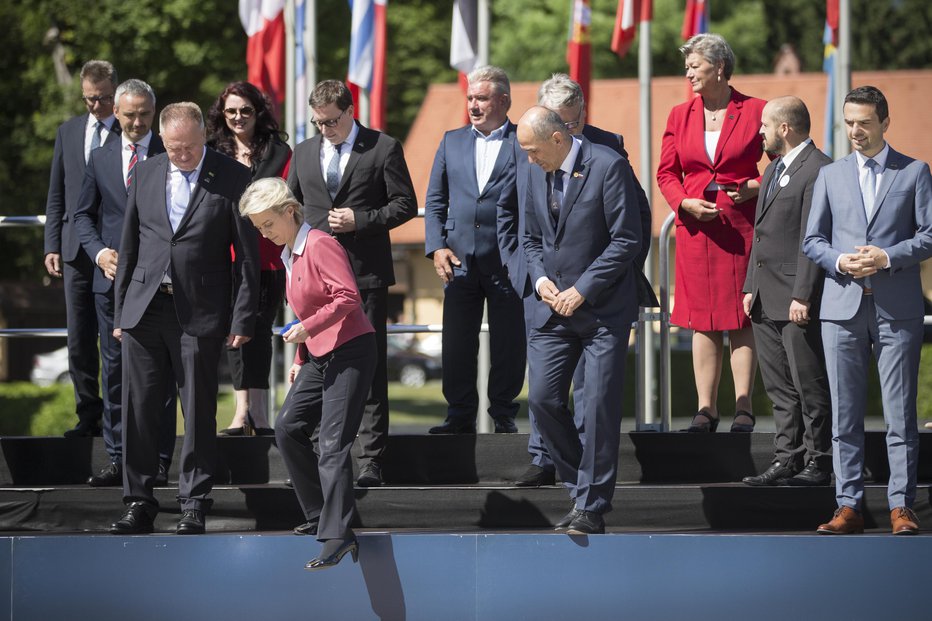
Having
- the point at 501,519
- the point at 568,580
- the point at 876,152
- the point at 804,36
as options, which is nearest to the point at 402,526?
the point at 501,519

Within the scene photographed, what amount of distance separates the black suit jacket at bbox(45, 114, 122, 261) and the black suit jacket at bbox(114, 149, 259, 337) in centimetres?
78

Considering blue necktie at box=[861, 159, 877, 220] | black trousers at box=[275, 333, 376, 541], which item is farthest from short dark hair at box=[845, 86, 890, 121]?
black trousers at box=[275, 333, 376, 541]

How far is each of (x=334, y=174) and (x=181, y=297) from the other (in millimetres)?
1066

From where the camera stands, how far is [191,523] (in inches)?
257

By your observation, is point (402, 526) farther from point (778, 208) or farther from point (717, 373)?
point (778, 208)

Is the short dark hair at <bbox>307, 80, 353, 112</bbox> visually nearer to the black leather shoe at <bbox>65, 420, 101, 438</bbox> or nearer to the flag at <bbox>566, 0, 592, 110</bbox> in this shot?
the black leather shoe at <bbox>65, 420, 101, 438</bbox>

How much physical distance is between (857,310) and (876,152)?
28.8 inches

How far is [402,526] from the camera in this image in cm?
688

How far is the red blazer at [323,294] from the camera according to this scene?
6051 millimetres

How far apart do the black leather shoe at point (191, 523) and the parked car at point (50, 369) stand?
23.9m

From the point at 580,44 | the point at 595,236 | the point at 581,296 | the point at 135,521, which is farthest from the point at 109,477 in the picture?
the point at 580,44

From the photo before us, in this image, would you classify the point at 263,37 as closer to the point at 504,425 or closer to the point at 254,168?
the point at 254,168

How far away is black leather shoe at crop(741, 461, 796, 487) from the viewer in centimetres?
677

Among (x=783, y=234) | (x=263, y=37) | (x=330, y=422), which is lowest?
(x=330, y=422)
